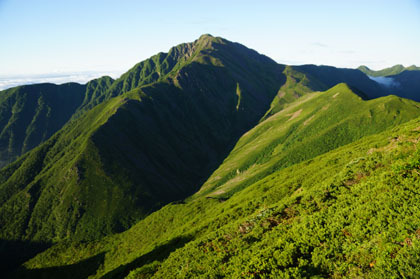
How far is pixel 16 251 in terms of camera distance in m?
150

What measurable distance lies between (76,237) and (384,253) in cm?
17719

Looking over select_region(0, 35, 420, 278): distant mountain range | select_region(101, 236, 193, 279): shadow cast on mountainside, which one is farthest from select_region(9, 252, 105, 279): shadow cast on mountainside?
select_region(101, 236, 193, 279): shadow cast on mountainside

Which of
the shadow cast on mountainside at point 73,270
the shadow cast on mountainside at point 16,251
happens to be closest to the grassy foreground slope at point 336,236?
the shadow cast on mountainside at point 73,270

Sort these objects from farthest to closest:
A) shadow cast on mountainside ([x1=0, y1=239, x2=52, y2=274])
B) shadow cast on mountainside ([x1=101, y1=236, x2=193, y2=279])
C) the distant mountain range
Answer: shadow cast on mountainside ([x1=0, y1=239, x2=52, y2=274]), shadow cast on mountainside ([x1=101, y1=236, x2=193, y2=279]), the distant mountain range

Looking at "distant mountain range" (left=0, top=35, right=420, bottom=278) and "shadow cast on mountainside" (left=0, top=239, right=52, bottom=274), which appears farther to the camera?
"shadow cast on mountainside" (left=0, top=239, right=52, bottom=274)

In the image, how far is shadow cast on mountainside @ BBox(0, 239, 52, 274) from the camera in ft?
460

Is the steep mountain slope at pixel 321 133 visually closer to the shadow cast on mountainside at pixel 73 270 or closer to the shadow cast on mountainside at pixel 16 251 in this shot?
the shadow cast on mountainside at pixel 73 270

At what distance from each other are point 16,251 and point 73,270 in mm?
94832

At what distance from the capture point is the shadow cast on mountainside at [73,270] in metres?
88.8

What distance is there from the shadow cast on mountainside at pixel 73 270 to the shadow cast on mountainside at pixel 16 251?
44.9 metres

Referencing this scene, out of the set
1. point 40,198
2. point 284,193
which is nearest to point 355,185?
point 284,193

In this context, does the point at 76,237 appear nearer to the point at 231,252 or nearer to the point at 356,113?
the point at 231,252

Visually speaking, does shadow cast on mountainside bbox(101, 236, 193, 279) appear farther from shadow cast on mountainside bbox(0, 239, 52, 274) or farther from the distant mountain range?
shadow cast on mountainside bbox(0, 239, 52, 274)

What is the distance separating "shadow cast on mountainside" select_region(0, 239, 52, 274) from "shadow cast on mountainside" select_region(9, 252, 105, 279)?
44935 millimetres
